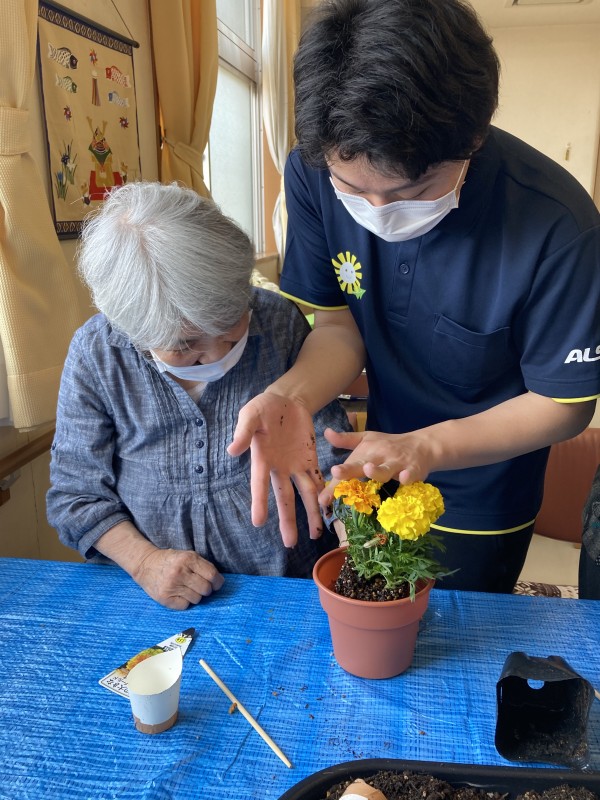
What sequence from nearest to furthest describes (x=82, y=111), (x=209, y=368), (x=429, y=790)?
(x=429, y=790) → (x=209, y=368) → (x=82, y=111)

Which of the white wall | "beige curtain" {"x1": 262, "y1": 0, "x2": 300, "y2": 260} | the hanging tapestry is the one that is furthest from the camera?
the white wall

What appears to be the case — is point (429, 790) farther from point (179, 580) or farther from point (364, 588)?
point (179, 580)

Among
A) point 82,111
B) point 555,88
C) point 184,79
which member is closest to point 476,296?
point 82,111

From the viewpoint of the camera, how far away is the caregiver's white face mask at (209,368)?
1346 mm

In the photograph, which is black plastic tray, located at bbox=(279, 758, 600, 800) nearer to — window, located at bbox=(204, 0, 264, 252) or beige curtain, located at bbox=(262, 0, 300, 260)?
window, located at bbox=(204, 0, 264, 252)

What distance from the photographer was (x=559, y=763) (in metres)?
0.87

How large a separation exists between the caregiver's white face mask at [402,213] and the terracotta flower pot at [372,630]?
2.02 ft

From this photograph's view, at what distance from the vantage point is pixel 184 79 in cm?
304

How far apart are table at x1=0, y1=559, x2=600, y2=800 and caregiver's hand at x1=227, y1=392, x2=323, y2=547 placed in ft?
0.65

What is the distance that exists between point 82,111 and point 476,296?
177 centimetres

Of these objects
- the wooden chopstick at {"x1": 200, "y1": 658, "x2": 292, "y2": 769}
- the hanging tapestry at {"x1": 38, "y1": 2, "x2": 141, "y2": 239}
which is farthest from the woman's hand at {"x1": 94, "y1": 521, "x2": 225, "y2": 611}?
the hanging tapestry at {"x1": 38, "y1": 2, "x2": 141, "y2": 239}

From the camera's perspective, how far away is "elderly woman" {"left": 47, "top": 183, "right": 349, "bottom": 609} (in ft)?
4.01

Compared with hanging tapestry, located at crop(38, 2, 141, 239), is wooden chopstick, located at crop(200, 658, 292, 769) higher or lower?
lower

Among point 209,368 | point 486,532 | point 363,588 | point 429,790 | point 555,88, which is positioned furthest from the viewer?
point 555,88
